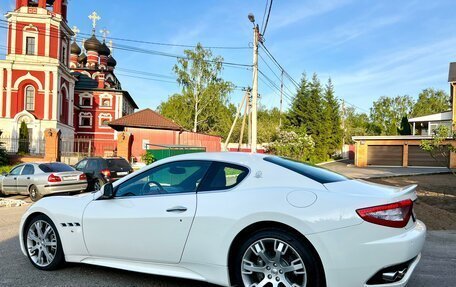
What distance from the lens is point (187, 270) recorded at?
3.81m

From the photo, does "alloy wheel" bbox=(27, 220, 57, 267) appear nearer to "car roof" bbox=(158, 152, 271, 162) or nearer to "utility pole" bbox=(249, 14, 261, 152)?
"car roof" bbox=(158, 152, 271, 162)

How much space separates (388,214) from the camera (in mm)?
3273

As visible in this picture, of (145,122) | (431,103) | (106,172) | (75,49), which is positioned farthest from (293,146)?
(431,103)

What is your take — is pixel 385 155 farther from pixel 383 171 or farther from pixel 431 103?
pixel 431 103

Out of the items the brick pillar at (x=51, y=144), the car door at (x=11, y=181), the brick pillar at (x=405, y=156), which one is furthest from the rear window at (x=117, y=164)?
the brick pillar at (x=405, y=156)

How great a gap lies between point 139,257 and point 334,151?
160ft

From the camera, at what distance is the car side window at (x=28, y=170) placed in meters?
13.9

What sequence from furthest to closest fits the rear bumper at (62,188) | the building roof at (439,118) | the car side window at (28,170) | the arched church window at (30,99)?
the arched church window at (30,99) < the building roof at (439,118) < the car side window at (28,170) < the rear bumper at (62,188)

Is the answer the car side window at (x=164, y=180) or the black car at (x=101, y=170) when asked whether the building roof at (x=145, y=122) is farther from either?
the car side window at (x=164, y=180)

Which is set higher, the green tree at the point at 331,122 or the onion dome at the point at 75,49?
the onion dome at the point at 75,49

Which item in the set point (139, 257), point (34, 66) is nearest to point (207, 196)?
point (139, 257)

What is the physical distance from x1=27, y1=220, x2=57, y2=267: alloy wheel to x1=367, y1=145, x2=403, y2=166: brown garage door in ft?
124

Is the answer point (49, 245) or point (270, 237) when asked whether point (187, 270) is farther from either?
point (49, 245)

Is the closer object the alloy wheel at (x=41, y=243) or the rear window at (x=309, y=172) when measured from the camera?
the rear window at (x=309, y=172)
